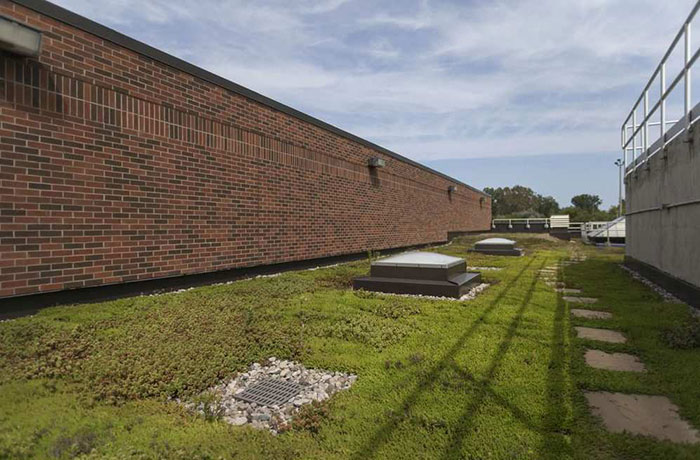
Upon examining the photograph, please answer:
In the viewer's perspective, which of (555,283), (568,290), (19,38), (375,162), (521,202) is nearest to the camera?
(19,38)

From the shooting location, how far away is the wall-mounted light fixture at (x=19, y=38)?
401 centimetres

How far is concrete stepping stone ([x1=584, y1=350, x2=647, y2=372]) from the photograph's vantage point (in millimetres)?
3520

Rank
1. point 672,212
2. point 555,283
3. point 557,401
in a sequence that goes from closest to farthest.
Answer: point 557,401
point 672,212
point 555,283

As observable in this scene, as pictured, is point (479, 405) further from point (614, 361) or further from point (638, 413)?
point (614, 361)

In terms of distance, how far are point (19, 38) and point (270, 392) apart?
15.2ft

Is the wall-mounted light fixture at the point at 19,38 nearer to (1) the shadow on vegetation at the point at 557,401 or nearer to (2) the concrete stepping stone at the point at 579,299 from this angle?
(1) the shadow on vegetation at the point at 557,401

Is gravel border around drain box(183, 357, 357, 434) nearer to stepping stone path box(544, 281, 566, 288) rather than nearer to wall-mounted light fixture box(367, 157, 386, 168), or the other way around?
stepping stone path box(544, 281, 566, 288)

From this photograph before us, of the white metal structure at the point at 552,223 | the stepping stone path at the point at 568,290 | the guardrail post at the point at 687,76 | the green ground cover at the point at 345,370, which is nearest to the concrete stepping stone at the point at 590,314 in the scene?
the green ground cover at the point at 345,370

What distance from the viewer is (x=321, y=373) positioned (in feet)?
11.4

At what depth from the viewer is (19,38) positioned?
4.13 meters

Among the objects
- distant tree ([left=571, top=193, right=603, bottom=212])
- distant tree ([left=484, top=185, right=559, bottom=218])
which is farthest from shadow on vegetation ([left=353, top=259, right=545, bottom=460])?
distant tree ([left=571, top=193, right=603, bottom=212])

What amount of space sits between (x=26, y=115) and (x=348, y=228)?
8.24 m

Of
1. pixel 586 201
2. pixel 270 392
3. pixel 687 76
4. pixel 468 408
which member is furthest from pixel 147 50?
pixel 586 201

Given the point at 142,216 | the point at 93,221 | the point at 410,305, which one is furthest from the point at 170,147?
the point at 410,305
